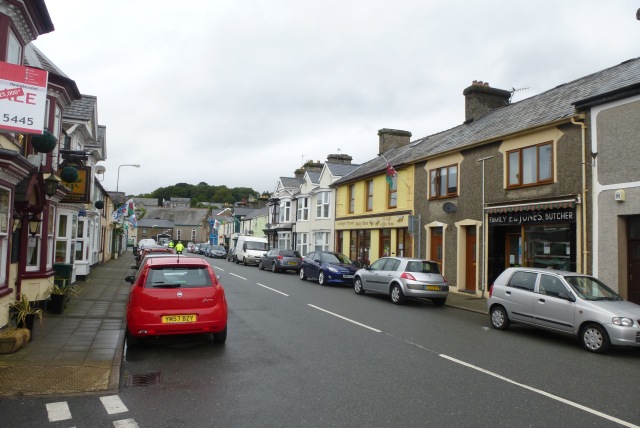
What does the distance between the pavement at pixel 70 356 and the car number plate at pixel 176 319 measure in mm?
854

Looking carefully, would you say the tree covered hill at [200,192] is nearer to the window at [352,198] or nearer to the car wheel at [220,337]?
the window at [352,198]

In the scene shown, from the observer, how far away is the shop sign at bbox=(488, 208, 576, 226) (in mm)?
13266

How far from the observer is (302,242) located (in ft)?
117

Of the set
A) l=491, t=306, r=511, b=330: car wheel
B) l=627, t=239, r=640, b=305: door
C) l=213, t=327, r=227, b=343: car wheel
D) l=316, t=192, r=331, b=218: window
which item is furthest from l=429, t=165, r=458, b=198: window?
l=213, t=327, r=227, b=343: car wheel

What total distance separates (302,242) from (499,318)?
84.2 feet

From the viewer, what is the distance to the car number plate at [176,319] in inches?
295

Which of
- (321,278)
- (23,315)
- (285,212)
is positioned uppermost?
(285,212)

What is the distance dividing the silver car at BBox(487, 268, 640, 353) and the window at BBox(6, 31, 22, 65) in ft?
37.0

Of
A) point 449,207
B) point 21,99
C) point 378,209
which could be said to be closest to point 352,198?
point 378,209

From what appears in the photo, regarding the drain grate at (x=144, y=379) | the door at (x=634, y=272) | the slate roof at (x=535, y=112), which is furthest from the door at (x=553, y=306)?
the drain grate at (x=144, y=379)

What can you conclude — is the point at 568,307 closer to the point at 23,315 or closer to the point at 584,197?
the point at 584,197

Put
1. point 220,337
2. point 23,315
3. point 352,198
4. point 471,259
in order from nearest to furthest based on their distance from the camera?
point 23,315
point 220,337
point 471,259
point 352,198

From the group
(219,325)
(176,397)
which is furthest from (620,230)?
(176,397)

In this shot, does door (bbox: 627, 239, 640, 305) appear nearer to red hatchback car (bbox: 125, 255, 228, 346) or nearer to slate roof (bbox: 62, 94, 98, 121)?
red hatchback car (bbox: 125, 255, 228, 346)
